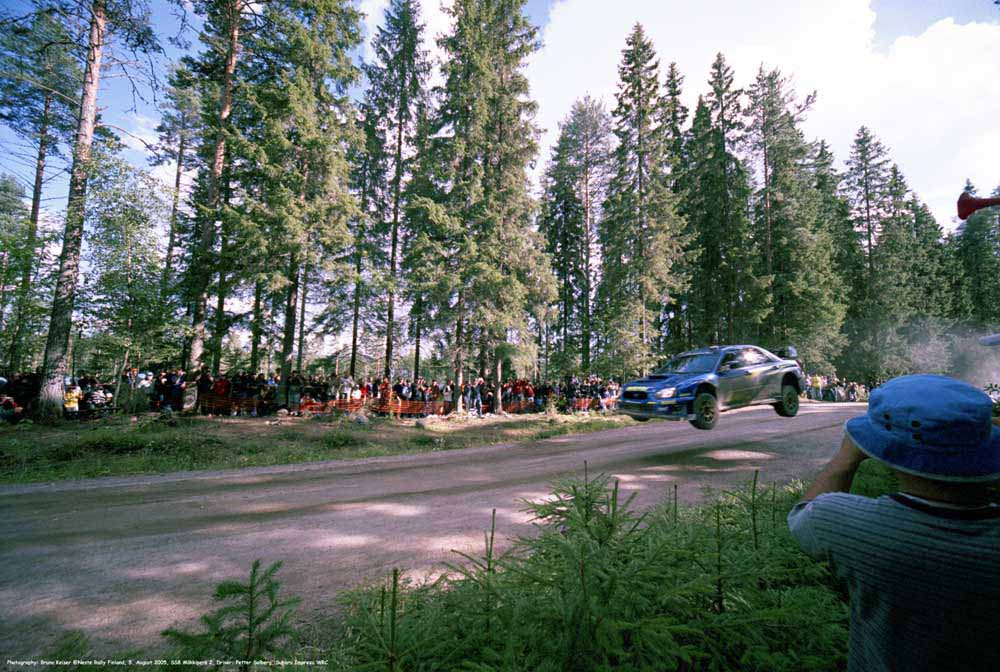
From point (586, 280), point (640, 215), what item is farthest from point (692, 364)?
point (586, 280)

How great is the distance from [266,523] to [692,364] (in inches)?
362

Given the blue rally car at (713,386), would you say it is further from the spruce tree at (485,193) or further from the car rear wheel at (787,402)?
the spruce tree at (485,193)

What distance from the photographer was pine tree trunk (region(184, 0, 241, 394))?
1494 cm

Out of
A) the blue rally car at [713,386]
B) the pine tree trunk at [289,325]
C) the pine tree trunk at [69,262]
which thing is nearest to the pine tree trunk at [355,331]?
the pine tree trunk at [289,325]

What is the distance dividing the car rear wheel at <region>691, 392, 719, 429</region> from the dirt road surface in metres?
0.72

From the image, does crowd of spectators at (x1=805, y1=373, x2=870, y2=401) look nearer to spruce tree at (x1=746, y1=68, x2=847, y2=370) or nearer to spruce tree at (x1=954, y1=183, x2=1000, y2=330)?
spruce tree at (x1=746, y1=68, x2=847, y2=370)

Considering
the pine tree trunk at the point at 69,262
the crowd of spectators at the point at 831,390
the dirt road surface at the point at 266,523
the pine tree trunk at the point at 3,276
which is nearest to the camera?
the dirt road surface at the point at 266,523

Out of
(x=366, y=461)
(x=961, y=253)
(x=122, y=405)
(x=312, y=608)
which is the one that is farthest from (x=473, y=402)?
(x=961, y=253)

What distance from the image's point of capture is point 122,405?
14656 mm

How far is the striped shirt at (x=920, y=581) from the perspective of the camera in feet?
3.48

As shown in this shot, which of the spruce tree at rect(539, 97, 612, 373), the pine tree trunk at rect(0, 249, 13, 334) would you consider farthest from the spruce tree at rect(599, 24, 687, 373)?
the pine tree trunk at rect(0, 249, 13, 334)

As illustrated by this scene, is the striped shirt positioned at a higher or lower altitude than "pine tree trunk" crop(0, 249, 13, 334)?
lower

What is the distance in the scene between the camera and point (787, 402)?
399 inches

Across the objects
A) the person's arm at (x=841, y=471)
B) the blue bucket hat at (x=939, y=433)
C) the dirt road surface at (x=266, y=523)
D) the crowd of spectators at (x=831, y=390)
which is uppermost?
the blue bucket hat at (x=939, y=433)
